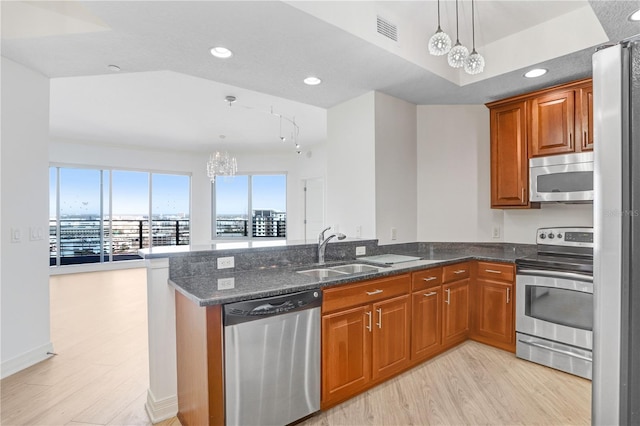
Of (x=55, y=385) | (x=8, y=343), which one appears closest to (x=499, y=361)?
(x=55, y=385)

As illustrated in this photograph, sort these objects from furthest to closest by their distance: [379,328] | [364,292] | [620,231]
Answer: [379,328] → [364,292] → [620,231]

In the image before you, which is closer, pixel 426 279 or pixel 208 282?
pixel 208 282

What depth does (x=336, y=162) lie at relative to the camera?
12.2ft

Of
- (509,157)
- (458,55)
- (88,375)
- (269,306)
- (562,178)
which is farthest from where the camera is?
(509,157)

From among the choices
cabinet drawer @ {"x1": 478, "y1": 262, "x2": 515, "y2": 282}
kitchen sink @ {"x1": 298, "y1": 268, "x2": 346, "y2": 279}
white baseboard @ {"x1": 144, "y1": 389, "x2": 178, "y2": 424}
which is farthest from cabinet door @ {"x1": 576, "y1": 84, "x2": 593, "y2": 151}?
white baseboard @ {"x1": 144, "y1": 389, "x2": 178, "y2": 424}

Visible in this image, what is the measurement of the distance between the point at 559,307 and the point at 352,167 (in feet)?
7.32

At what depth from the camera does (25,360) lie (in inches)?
110

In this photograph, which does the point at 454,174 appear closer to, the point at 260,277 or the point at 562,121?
the point at 562,121

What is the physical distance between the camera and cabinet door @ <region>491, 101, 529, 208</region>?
3.25m

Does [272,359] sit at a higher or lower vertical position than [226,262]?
lower

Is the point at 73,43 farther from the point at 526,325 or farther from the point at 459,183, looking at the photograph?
the point at 526,325

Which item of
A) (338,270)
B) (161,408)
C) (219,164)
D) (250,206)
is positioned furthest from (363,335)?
(250,206)

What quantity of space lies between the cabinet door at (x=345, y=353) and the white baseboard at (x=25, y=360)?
2616 mm

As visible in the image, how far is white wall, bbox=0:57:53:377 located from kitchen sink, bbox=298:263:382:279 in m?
2.47
